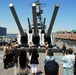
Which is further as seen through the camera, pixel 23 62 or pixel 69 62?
pixel 23 62

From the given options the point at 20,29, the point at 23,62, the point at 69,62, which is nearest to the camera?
the point at 69,62

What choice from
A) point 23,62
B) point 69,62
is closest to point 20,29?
point 23,62

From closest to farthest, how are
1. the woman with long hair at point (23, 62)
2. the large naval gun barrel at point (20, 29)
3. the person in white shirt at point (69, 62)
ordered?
the person in white shirt at point (69, 62) < the woman with long hair at point (23, 62) < the large naval gun barrel at point (20, 29)

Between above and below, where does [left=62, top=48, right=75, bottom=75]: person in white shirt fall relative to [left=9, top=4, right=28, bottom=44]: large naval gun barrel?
below

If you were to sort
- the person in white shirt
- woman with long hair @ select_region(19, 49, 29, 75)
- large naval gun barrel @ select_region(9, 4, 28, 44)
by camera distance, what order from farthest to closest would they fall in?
large naval gun barrel @ select_region(9, 4, 28, 44)
woman with long hair @ select_region(19, 49, 29, 75)
the person in white shirt

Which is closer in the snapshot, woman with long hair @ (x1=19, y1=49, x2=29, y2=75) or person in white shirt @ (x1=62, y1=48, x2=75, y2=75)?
person in white shirt @ (x1=62, y1=48, x2=75, y2=75)

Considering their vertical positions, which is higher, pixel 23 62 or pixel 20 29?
pixel 20 29

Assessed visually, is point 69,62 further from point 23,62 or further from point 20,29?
point 20,29

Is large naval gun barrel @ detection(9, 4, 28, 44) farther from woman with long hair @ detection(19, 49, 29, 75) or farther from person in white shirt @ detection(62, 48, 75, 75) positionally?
person in white shirt @ detection(62, 48, 75, 75)

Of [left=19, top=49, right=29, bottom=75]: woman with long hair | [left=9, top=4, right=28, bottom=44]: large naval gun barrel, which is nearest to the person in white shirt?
[left=19, top=49, right=29, bottom=75]: woman with long hair

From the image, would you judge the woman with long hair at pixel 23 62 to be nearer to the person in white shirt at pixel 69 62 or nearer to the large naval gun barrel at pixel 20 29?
the person in white shirt at pixel 69 62

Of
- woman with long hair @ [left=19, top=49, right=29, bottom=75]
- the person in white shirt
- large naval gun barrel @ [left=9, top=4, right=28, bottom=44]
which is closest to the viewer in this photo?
the person in white shirt

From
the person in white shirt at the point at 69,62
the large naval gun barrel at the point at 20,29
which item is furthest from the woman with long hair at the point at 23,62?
the large naval gun barrel at the point at 20,29

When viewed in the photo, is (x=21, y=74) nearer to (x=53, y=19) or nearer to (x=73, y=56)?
(x=73, y=56)
